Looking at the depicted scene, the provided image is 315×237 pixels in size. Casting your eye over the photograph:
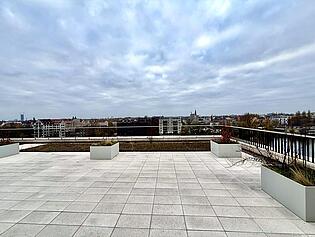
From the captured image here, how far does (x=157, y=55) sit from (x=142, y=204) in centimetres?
907

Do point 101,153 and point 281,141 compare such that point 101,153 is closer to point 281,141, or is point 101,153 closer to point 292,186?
point 281,141

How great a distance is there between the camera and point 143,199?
315 centimetres

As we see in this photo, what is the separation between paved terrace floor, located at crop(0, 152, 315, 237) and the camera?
7.29 ft

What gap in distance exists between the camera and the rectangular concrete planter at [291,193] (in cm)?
232

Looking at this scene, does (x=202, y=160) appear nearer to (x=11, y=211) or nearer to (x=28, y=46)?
(x=11, y=211)

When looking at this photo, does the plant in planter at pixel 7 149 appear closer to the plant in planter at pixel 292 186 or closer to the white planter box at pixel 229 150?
the white planter box at pixel 229 150

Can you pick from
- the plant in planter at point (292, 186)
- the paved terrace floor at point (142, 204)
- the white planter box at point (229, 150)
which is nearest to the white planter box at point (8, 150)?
the paved terrace floor at point (142, 204)

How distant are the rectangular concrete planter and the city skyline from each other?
4.46 metres

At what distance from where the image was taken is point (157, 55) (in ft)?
35.7

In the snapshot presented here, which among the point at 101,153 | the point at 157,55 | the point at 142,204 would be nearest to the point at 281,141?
the point at 142,204

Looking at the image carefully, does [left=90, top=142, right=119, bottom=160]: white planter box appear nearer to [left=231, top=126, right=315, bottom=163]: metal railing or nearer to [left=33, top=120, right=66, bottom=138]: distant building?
[left=231, top=126, right=315, bottom=163]: metal railing

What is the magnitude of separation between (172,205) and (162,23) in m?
6.39

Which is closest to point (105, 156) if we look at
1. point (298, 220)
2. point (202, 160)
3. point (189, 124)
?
point (202, 160)

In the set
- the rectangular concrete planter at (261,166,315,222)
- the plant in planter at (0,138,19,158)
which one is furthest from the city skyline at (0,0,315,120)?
the rectangular concrete planter at (261,166,315,222)
